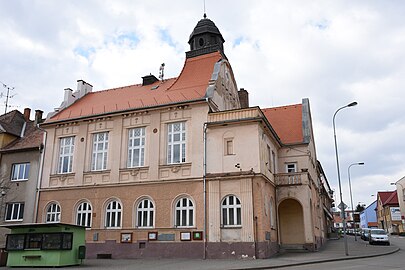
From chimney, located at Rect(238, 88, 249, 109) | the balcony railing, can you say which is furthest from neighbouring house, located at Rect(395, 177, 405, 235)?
the balcony railing

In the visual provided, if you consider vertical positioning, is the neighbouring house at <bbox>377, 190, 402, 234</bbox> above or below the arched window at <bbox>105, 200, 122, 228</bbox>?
above

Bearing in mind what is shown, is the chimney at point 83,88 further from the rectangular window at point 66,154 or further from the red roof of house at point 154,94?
the rectangular window at point 66,154

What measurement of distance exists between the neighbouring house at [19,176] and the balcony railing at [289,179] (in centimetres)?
1814

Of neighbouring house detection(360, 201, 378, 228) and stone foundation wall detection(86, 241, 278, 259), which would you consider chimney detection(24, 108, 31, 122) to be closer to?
stone foundation wall detection(86, 241, 278, 259)

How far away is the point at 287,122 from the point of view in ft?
112

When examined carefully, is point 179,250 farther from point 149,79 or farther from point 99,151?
point 149,79

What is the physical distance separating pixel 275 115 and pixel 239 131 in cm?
1227

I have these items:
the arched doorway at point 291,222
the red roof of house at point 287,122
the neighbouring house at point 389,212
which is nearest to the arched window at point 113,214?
the arched doorway at point 291,222

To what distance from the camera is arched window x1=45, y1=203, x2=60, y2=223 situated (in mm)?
27795

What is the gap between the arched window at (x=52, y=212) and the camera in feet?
91.2

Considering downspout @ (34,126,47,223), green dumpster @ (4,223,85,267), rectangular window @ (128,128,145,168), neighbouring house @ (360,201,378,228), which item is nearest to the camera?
green dumpster @ (4,223,85,267)

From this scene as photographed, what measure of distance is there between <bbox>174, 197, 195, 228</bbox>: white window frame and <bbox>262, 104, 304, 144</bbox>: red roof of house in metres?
11.8

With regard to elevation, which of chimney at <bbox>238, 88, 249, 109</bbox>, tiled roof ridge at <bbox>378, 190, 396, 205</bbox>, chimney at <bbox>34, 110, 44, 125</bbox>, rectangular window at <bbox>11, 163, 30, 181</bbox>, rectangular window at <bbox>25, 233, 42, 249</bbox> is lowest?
rectangular window at <bbox>25, 233, 42, 249</bbox>

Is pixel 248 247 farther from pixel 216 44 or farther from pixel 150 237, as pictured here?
pixel 216 44
